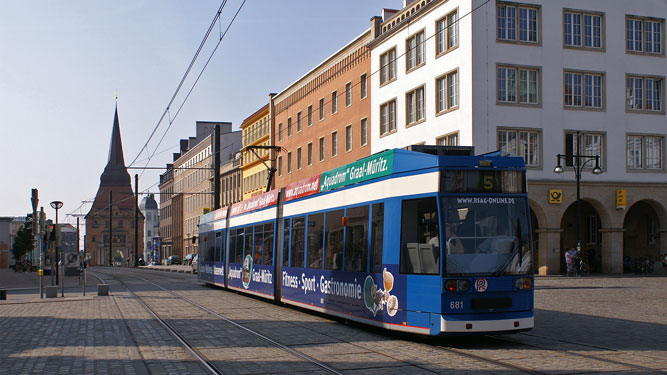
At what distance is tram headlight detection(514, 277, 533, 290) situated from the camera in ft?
38.8

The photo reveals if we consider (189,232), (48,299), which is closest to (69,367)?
(48,299)

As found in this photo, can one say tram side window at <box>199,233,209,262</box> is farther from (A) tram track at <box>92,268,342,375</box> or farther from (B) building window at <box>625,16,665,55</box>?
(B) building window at <box>625,16,665,55</box>

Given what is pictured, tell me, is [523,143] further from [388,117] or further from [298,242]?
[298,242]

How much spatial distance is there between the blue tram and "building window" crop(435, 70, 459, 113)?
25424 mm

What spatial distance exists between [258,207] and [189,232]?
88.0 meters

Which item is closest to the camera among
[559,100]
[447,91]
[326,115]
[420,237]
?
[420,237]

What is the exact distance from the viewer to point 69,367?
10453mm

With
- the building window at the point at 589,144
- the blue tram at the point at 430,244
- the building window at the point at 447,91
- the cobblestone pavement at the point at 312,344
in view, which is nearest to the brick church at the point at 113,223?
the building window at the point at 447,91

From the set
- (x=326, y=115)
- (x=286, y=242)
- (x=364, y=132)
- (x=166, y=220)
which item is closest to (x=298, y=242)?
(x=286, y=242)

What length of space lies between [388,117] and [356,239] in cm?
3358

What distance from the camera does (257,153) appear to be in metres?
75.4

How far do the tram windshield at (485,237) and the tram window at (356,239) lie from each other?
252 centimetres

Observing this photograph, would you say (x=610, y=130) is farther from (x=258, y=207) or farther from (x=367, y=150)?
(x=258, y=207)

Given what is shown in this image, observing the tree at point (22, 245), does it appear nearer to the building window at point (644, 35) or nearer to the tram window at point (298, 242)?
Answer: the building window at point (644, 35)
